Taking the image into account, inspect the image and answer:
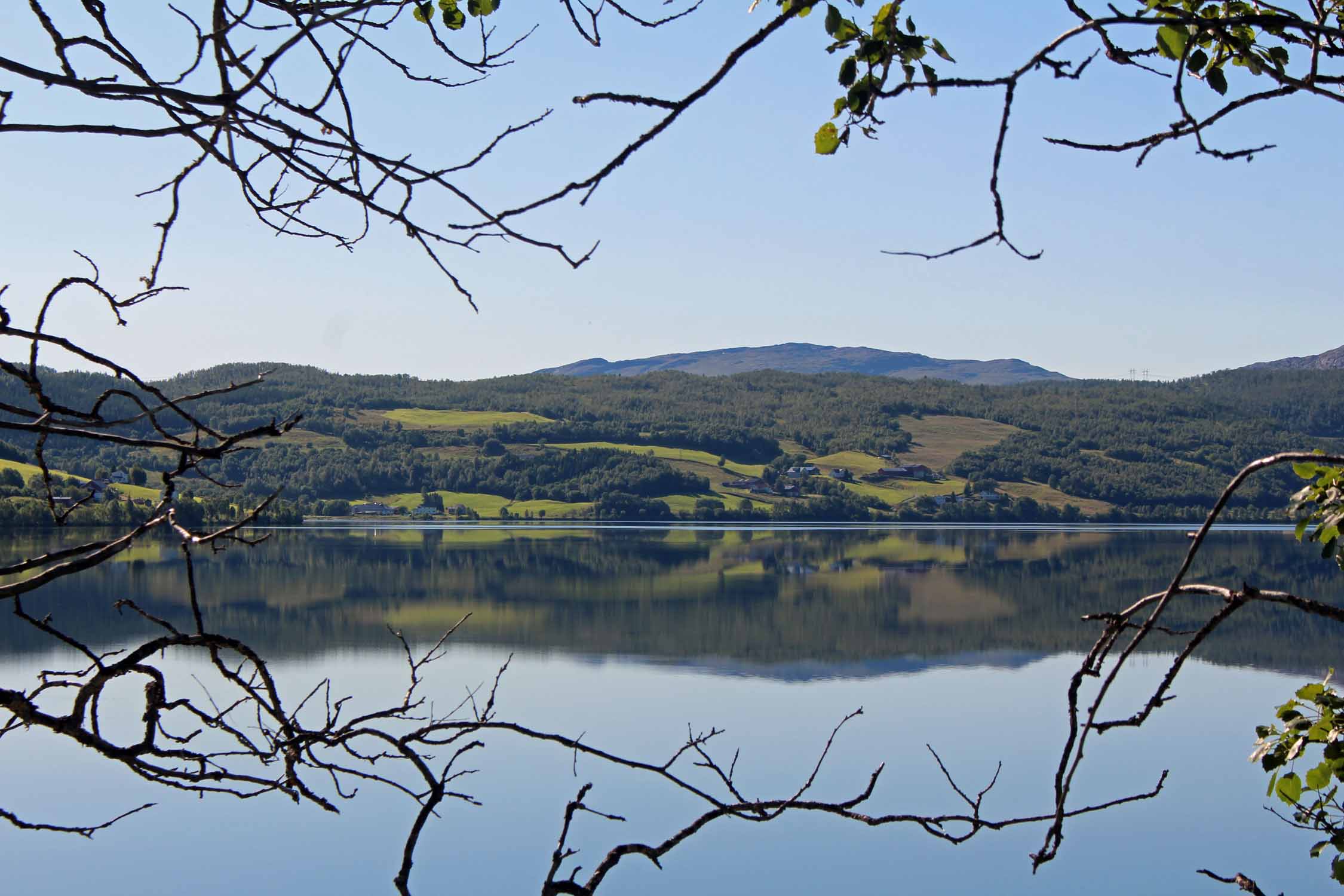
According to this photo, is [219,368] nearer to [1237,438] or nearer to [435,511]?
[435,511]

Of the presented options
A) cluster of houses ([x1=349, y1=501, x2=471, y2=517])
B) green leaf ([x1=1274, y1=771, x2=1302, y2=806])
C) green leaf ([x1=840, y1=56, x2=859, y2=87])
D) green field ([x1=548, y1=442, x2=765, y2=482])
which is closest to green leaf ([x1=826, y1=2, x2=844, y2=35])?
green leaf ([x1=840, y1=56, x2=859, y2=87])

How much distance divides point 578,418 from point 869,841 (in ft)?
354

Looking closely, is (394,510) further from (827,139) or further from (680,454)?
(827,139)

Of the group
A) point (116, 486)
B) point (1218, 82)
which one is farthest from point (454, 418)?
point (1218, 82)

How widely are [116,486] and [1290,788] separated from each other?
58.5 m

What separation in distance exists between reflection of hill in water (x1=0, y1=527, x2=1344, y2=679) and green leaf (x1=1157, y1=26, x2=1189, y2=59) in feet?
56.1

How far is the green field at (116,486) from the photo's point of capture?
49875mm

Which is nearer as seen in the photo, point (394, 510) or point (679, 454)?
point (394, 510)

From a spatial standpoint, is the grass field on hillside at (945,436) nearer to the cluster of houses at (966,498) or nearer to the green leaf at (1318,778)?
the cluster of houses at (966,498)

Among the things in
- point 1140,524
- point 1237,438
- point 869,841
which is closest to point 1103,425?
point 1237,438

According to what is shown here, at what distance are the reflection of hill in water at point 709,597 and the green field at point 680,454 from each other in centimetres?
4115

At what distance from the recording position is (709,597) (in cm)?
3750

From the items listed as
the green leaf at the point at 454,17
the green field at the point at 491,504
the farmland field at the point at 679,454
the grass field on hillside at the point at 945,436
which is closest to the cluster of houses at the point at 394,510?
the green field at the point at 491,504

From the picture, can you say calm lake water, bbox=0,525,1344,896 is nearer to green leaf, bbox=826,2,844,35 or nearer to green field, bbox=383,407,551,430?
green leaf, bbox=826,2,844,35
